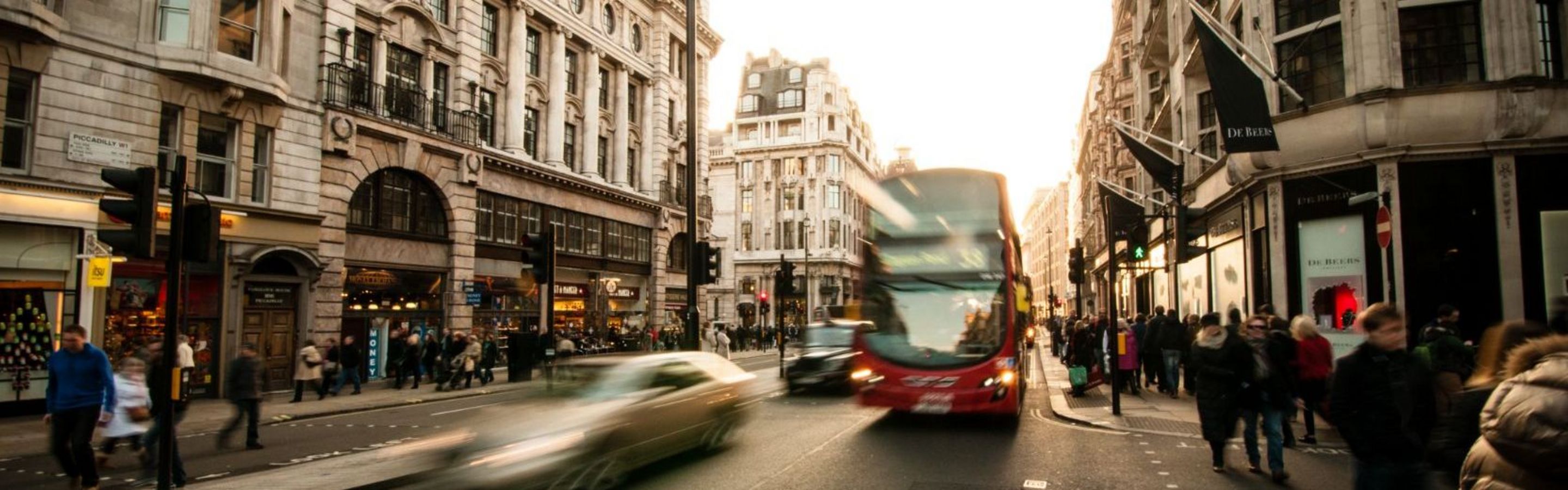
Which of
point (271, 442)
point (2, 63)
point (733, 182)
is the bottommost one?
point (271, 442)

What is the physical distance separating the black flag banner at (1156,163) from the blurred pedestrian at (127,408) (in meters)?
19.8

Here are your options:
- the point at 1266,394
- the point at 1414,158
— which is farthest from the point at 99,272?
the point at 1414,158

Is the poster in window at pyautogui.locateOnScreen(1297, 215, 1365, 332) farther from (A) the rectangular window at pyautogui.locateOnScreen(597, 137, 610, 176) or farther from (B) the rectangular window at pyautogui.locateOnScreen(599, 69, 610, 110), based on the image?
(B) the rectangular window at pyautogui.locateOnScreen(599, 69, 610, 110)

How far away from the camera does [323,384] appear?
64.2ft

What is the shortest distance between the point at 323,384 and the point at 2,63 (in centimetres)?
840

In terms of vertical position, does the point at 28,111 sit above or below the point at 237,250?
above

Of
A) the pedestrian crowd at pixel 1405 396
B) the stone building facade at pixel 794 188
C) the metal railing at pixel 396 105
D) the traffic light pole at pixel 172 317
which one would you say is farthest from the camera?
the stone building facade at pixel 794 188

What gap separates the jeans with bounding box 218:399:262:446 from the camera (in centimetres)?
1141

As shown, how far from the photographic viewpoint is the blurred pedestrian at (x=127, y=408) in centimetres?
875

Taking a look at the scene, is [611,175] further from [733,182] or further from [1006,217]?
[733,182]

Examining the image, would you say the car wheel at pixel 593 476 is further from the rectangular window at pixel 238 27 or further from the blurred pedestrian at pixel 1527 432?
the rectangular window at pixel 238 27

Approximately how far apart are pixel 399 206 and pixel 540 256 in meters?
11.9

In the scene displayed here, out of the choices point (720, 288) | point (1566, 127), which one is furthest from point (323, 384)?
point (720, 288)

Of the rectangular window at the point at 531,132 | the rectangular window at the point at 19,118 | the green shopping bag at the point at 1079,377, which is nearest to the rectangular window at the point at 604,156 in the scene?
the rectangular window at the point at 531,132
